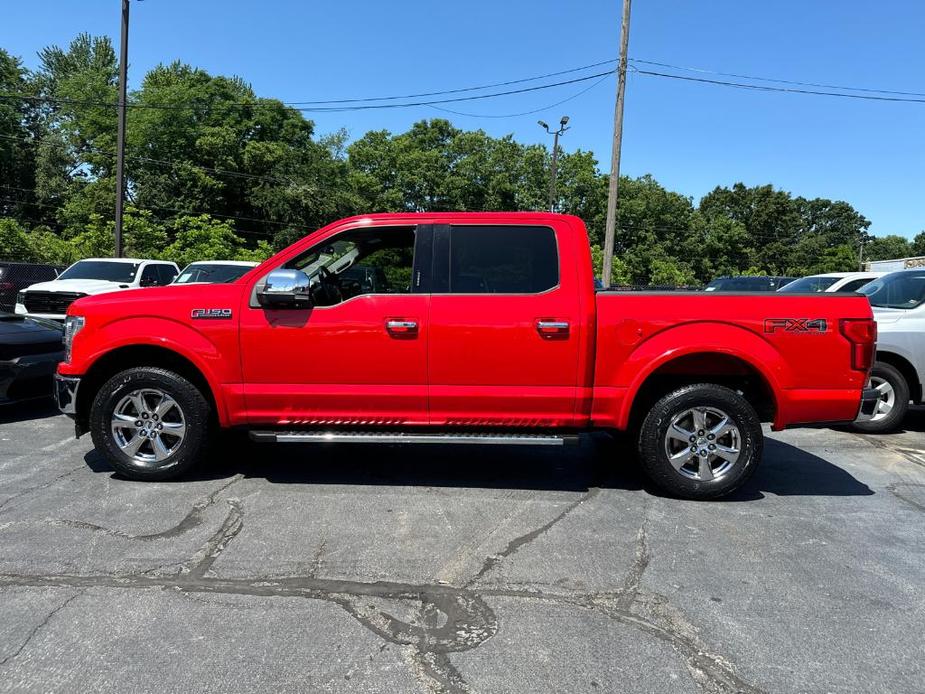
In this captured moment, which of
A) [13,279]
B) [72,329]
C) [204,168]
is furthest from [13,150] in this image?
[72,329]

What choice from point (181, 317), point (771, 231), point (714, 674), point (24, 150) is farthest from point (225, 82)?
point (771, 231)

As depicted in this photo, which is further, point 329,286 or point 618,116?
point 618,116

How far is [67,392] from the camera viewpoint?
469 centimetres

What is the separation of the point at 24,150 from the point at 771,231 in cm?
7523

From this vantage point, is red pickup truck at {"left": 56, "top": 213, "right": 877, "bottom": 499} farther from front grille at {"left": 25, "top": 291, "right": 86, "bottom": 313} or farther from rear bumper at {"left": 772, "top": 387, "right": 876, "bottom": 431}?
front grille at {"left": 25, "top": 291, "right": 86, "bottom": 313}

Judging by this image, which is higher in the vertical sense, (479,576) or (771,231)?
(771,231)

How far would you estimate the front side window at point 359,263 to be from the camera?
462 centimetres

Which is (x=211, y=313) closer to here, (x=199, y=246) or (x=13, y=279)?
(x=13, y=279)

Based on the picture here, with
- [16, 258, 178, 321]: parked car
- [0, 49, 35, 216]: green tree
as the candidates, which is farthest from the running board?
[0, 49, 35, 216]: green tree

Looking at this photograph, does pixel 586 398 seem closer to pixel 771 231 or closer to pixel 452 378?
pixel 452 378

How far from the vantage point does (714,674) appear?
101 inches

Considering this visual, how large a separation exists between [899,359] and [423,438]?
559cm

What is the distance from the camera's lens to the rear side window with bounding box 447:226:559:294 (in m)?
4.52

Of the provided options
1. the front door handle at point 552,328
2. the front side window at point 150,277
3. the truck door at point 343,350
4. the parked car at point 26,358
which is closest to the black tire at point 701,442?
the front door handle at point 552,328
